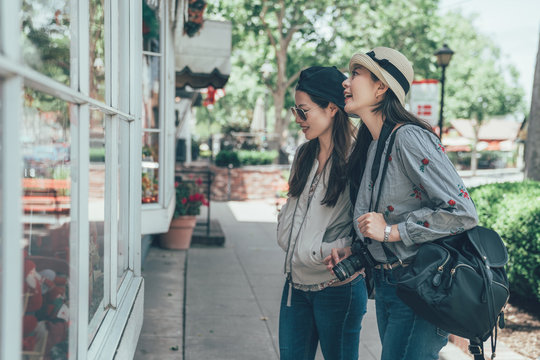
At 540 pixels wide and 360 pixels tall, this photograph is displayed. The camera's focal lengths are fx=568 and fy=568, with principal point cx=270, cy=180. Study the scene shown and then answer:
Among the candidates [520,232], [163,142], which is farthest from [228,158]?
[520,232]

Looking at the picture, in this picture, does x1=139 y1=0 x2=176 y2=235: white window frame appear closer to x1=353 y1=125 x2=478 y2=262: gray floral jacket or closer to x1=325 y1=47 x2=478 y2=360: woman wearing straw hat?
x1=325 y1=47 x2=478 y2=360: woman wearing straw hat

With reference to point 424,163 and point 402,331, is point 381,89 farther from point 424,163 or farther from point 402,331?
point 402,331

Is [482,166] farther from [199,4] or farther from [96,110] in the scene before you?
[96,110]

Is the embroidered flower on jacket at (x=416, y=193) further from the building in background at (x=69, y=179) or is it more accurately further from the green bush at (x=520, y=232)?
the green bush at (x=520, y=232)

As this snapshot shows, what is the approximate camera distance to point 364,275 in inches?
102

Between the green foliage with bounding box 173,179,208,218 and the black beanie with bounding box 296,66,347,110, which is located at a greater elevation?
the black beanie with bounding box 296,66,347,110

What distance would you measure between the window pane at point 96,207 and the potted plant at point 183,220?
5678 mm

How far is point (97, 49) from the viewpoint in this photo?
2447 millimetres

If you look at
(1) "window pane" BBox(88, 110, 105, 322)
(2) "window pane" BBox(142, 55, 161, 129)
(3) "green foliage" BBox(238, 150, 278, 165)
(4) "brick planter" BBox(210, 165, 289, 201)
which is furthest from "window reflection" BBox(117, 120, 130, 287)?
(3) "green foliage" BBox(238, 150, 278, 165)

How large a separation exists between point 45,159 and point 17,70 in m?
0.44

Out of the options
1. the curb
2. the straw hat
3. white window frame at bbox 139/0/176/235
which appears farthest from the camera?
white window frame at bbox 139/0/176/235

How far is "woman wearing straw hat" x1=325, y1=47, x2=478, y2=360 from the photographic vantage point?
6.68ft

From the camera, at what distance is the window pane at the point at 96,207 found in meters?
2.19

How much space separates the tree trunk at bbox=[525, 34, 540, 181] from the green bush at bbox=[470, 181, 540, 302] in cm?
176
